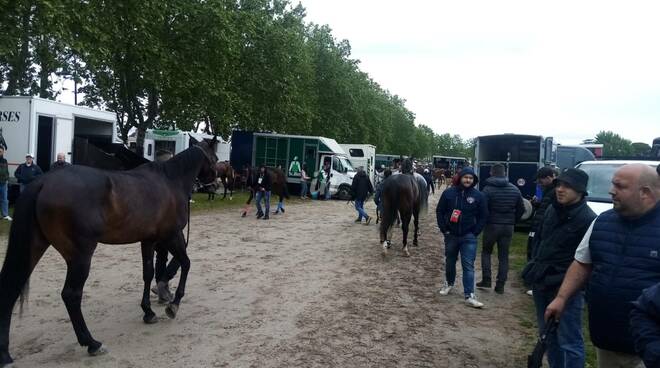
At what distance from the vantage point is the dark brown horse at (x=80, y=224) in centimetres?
433

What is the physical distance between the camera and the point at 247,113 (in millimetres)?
27969

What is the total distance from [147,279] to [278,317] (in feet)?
5.10

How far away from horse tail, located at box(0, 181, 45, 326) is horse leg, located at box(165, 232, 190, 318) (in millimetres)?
1566

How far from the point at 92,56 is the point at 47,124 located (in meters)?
2.85

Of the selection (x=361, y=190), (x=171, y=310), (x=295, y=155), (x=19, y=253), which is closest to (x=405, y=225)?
(x=361, y=190)

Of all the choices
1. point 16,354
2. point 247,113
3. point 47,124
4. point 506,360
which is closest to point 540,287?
point 506,360

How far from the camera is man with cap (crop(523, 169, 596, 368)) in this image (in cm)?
377

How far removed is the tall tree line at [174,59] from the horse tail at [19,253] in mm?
5951

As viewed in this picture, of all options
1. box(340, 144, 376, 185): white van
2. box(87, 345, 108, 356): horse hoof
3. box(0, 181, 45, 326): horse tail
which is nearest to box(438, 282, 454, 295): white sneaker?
box(87, 345, 108, 356): horse hoof

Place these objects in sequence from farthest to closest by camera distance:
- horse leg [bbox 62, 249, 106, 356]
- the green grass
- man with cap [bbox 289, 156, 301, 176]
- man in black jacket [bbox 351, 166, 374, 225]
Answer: man with cap [bbox 289, 156, 301, 176] → man in black jacket [bbox 351, 166, 374, 225] → the green grass → horse leg [bbox 62, 249, 106, 356]

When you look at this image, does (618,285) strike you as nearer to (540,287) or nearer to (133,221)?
(540,287)

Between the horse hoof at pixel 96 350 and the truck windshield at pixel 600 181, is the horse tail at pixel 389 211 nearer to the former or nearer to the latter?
the truck windshield at pixel 600 181

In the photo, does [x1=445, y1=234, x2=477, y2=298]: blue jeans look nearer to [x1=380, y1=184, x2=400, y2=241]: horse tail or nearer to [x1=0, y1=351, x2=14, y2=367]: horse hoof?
[x1=380, y1=184, x2=400, y2=241]: horse tail

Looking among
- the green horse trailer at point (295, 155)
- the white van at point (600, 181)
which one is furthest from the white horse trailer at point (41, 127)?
the white van at point (600, 181)
